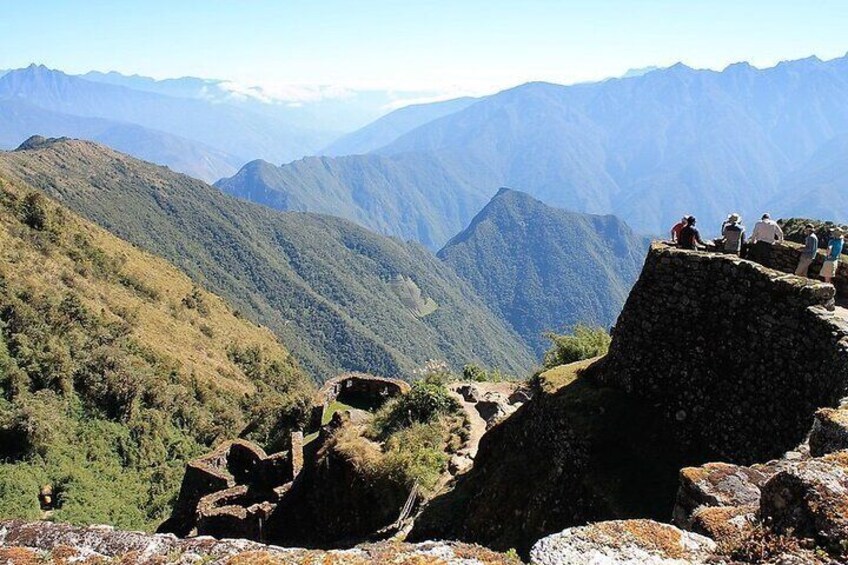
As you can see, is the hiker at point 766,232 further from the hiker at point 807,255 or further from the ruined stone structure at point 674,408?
the ruined stone structure at point 674,408

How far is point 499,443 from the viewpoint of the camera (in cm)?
1352

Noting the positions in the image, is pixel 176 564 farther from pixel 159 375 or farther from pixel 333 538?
pixel 159 375

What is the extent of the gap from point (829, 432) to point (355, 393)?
20.6m

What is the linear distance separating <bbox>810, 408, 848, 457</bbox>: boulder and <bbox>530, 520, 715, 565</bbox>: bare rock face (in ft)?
7.83

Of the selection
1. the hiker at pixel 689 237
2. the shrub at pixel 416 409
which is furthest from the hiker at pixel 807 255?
the shrub at pixel 416 409

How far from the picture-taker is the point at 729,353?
32.7ft

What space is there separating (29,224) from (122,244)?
68.4 feet

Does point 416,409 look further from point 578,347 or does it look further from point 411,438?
point 578,347

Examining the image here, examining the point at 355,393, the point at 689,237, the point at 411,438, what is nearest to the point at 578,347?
the point at 411,438

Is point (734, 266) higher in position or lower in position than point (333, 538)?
higher

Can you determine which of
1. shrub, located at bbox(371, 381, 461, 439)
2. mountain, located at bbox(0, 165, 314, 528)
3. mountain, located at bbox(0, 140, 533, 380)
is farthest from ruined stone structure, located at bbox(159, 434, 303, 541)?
mountain, located at bbox(0, 140, 533, 380)

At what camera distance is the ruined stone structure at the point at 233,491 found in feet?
59.8

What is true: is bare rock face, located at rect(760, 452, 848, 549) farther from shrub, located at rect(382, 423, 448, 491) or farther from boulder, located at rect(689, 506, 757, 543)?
shrub, located at rect(382, 423, 448, 491)

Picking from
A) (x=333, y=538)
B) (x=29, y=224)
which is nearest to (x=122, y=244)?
(x=29, y=224)
